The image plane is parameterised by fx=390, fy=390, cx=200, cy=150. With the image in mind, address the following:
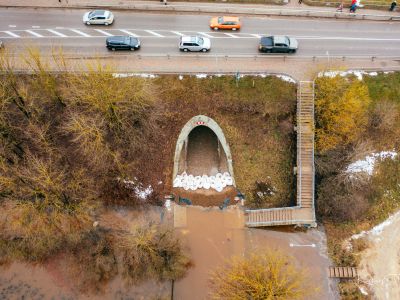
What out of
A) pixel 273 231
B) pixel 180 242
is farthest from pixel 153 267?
pixel 273 231

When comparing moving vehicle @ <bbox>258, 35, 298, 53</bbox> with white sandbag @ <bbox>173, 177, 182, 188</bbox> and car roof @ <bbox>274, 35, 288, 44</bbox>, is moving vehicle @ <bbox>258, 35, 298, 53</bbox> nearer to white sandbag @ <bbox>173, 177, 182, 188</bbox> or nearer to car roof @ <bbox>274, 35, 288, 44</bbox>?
car roof @ <bbox>274, 35, 288, 44</bbox>

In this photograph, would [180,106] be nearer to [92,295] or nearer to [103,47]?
[103,47]

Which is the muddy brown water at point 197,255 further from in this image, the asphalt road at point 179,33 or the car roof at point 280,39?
the car roof at point 280,39

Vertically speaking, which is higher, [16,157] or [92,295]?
[16,157]

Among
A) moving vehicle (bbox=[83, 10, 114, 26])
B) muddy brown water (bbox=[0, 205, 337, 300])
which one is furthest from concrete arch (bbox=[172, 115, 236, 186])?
moving vehicle (bbox=[83, 10, 114, 26])

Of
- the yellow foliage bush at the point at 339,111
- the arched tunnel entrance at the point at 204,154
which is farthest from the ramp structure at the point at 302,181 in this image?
the arched tunnel entrance at the point at 204,154

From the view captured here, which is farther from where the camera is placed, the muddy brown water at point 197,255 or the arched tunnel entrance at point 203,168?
the arched tunnel entrance at point 203,168
